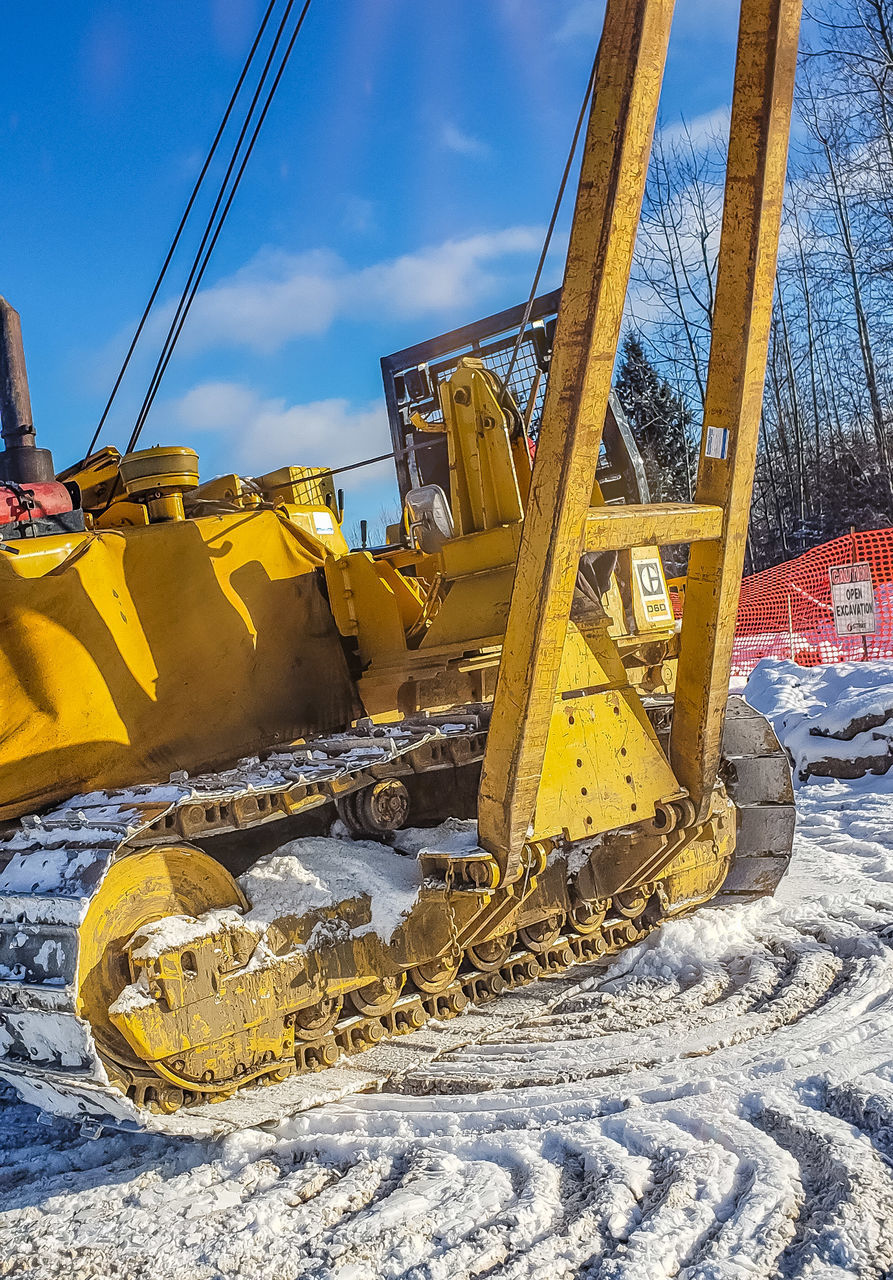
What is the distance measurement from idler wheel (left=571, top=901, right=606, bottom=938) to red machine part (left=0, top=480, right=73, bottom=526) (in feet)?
8.98

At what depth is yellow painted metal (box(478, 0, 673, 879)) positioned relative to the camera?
330 centimetres

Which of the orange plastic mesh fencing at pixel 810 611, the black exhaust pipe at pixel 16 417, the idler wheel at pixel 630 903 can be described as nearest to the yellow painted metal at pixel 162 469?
the black exhaust pipe at pixel 16 417

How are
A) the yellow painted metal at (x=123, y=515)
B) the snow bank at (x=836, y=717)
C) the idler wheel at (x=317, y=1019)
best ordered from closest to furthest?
the idler wheel at (x=317, y=1019) → the yellow painted metal at (x=123, y=515) → the snow bank at (x=836, y=717)

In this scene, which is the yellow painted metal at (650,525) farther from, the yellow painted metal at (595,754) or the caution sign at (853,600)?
the caution sign at (853,600)

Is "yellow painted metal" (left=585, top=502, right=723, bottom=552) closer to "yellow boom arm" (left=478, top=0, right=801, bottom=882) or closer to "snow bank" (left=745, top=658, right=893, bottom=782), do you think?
"yellow boom arm" (left=478, top=0, right=801, bottom=882)

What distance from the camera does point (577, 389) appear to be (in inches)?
135

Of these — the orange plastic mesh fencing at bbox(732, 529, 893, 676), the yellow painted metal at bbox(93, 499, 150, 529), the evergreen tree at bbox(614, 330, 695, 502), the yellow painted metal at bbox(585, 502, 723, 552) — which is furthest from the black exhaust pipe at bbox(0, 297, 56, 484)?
the evergreen tree at bbox(614, 330, 695, 502)

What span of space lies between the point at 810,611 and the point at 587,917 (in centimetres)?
1212

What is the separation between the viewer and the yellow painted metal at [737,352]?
388 centimetres

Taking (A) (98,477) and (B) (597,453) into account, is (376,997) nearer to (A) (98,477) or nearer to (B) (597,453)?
(B) (597,453)

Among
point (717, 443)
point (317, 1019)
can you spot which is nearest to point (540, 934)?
point (317, 1019)

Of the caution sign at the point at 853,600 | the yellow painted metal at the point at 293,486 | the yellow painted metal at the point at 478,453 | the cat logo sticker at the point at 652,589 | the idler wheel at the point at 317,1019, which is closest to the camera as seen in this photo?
the idler wheel at the point at 317,1019

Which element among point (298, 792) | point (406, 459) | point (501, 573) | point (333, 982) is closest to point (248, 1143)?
point (333, 982)

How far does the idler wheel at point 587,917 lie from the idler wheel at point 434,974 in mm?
718
